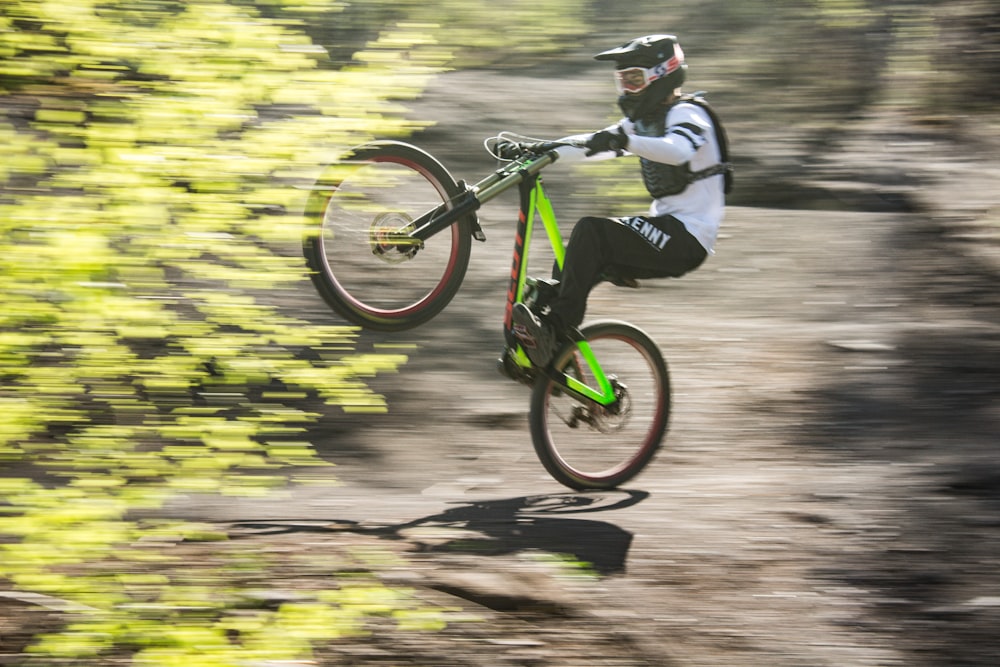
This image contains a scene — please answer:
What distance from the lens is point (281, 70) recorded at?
14.7ft

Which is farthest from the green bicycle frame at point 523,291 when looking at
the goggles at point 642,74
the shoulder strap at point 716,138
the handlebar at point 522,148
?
the shoulder strap at point 716,138

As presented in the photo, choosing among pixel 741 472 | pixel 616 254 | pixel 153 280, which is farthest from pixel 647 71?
pixel 153 280

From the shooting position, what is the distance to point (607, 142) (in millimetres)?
5098

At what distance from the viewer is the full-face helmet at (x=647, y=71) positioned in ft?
17.1

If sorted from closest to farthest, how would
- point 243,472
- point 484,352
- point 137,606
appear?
point 137,606
point 243,472
point 484,352

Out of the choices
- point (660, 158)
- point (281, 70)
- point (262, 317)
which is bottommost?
point (262, 317)

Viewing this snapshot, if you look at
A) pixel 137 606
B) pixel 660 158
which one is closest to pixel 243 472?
pixel 137 606

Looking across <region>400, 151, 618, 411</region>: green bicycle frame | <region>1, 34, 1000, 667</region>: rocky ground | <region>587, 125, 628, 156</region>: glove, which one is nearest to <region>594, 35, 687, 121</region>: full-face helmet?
<region>587, 125, 628, 156</region>: glove

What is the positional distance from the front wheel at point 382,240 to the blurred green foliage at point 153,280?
0.76 feet

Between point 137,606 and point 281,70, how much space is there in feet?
7.73

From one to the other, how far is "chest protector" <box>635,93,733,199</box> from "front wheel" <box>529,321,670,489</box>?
0.77m

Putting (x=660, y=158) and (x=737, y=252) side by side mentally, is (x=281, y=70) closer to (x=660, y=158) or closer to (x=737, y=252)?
(x=660, y=158)

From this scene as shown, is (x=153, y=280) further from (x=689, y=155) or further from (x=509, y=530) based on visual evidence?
(x=689, y=155)

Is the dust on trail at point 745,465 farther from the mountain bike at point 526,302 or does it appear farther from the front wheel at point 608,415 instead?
the mountain bike at point 526,302
